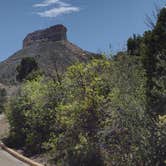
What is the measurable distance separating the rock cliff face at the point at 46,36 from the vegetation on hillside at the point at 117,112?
299 feet

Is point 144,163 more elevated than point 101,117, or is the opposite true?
point 101,117

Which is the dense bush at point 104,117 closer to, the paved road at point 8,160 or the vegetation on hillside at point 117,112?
the vegetation on hillside at point 117,112

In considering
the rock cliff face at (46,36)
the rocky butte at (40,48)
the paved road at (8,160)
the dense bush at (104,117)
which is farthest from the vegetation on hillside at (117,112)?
the rock cliff face at (46,36)

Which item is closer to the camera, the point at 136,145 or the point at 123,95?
the point at 136,145

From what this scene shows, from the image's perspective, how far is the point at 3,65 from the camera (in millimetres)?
102688

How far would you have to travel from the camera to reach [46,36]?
367 ft

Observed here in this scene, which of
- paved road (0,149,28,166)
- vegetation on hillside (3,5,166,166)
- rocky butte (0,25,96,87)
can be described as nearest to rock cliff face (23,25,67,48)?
rocky butte (0,25,96,87)

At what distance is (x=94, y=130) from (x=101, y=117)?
42 centimetres

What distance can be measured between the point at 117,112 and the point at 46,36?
329 ft

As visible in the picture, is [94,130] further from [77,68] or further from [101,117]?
[77,68]

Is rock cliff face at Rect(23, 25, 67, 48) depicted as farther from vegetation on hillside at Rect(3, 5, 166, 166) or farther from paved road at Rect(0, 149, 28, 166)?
vegetation on hillside at Rect(3, 5, 166, 166)

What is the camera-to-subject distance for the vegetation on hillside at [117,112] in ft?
38.1

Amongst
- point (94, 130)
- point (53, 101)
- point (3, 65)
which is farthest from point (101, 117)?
point (3, 65)

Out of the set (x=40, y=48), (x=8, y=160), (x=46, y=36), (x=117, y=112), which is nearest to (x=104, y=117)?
(x=117, y=112)
